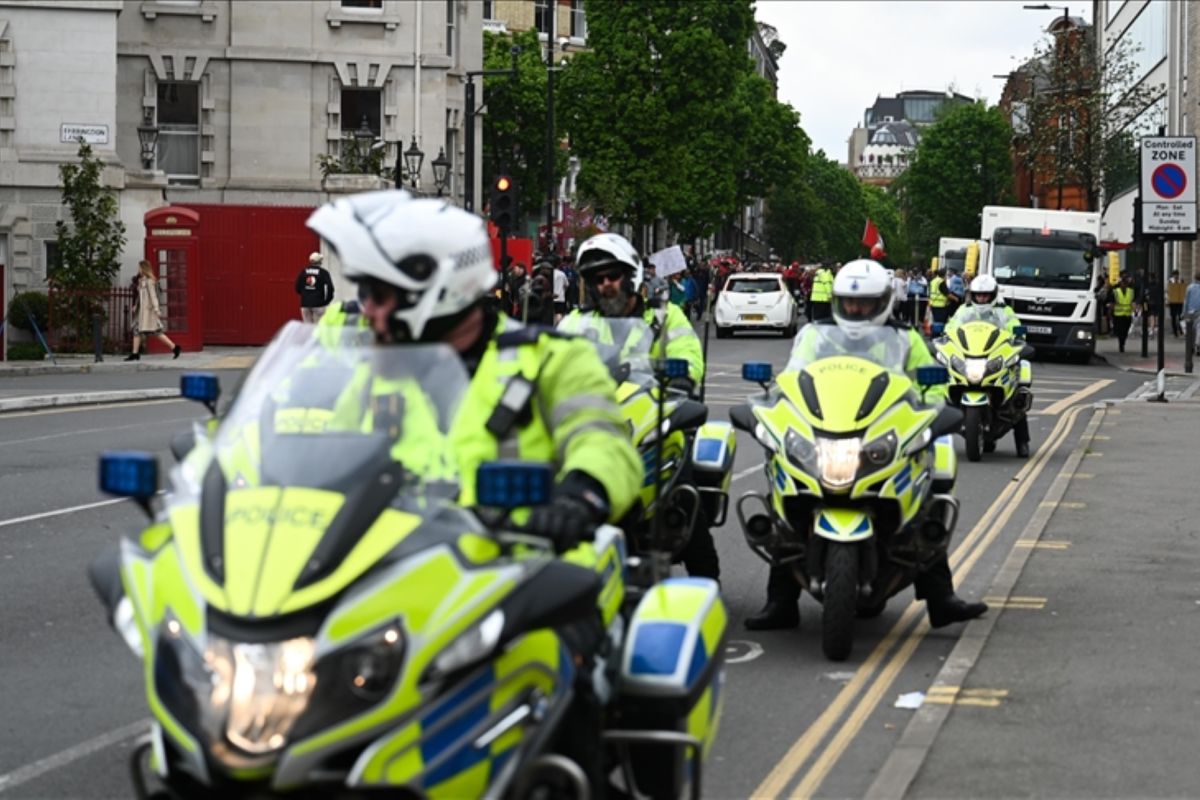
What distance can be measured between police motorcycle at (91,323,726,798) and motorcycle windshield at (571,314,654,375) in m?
4.76

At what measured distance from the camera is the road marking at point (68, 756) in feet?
22.6

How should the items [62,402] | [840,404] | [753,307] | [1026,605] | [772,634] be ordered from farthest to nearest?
[753,307]
[62,402]
[1026,605]
[772,634]
[840,404]

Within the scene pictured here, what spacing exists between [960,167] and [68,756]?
12022 cm

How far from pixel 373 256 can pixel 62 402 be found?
21833 mm

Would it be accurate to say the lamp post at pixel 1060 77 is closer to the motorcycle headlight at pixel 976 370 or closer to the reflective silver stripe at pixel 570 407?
the motorcycle headlight at pixel 976 370

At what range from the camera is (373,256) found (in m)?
4.57

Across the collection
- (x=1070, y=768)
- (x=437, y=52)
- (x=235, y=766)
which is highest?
(x=437, y=52)

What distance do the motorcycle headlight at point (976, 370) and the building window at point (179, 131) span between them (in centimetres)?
3239

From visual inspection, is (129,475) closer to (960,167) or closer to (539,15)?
(539,15)

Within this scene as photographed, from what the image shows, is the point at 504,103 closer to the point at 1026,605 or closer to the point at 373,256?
the point at 1026,605

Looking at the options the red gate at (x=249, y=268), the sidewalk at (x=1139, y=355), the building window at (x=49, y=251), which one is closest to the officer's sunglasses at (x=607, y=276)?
the sidewalk at (x=1139, y=355)

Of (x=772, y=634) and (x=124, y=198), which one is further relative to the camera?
(x=124, y=198)

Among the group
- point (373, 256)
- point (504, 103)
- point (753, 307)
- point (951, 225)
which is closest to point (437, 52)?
point (753, 307)

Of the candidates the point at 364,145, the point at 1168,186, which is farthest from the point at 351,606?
the point at 364,145
